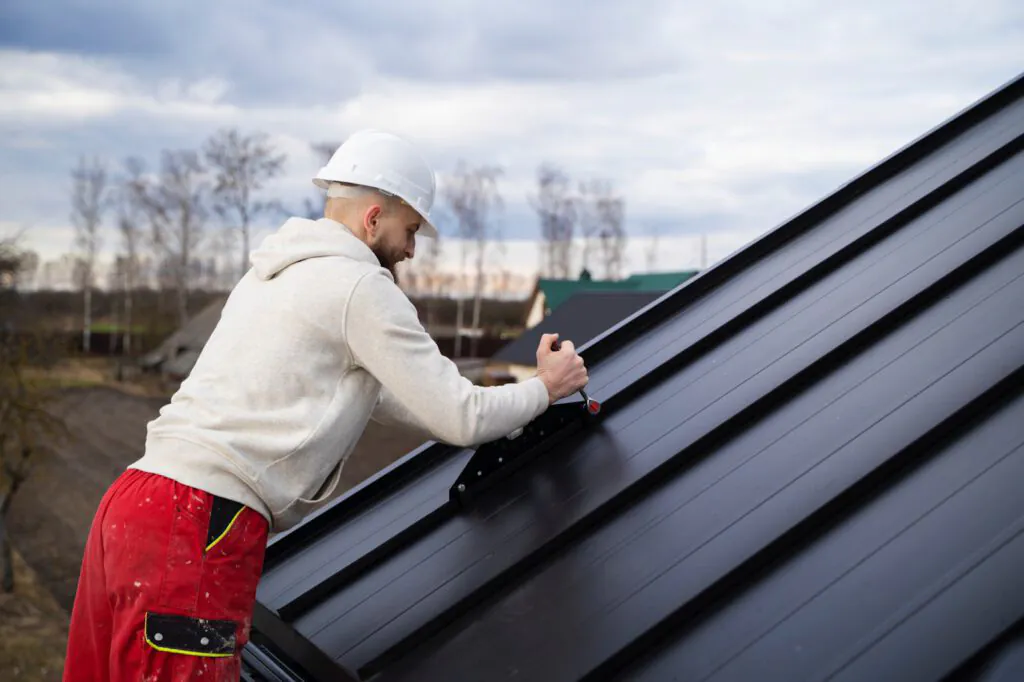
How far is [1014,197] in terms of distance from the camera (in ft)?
→ 12.9

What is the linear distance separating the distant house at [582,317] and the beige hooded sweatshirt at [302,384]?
2539cm

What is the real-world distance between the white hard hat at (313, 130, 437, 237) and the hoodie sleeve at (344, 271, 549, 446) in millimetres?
254

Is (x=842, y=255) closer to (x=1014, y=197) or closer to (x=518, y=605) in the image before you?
(x=1014, y=197)

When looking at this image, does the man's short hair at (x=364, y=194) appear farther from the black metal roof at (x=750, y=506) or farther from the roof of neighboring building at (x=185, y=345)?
the roof of neighboring building at (x=185, y=345)

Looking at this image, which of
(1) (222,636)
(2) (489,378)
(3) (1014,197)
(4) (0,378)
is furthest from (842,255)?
(2) (489,378)

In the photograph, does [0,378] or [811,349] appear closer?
[811,349]

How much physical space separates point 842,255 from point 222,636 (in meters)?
2.71

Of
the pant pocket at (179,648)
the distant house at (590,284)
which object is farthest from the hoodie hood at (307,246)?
the distant house at (590,284)

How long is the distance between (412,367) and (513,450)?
0.84m

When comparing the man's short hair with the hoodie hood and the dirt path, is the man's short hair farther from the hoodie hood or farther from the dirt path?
the dirt path

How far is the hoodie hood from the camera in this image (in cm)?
292

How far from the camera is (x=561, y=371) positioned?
330 centimetres

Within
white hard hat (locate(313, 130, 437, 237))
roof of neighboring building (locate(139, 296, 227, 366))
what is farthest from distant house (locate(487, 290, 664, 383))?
roof of neighboring building (locate(139, 296, 227, 366))

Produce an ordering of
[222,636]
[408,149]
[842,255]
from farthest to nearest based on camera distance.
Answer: [842,255]
[408,149]
[222,636]
